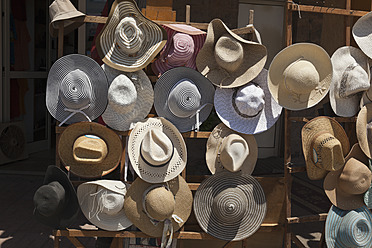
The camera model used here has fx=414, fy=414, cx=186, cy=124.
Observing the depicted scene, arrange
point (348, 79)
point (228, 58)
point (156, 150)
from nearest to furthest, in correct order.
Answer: point (156, 150) → point (228, 58) → point (348, 79)

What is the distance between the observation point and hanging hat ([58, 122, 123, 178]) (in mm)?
2938

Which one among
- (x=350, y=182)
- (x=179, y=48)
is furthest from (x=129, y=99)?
(x=350, y=182)

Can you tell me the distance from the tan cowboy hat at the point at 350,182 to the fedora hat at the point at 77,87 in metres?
1.85

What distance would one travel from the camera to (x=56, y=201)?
2.90m

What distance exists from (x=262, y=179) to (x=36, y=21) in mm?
5399

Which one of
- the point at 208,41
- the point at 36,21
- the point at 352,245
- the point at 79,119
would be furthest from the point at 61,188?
the point at 36,21

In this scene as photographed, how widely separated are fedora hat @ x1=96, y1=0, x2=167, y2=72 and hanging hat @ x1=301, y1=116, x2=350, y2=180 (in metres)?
1.30

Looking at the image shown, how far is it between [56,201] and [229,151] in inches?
49.9

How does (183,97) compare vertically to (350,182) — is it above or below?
above

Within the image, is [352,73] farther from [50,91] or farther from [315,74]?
[50,91]

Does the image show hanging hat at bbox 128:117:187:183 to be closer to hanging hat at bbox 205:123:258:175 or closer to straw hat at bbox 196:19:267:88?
hanging hat at bbox 205:123:258:175

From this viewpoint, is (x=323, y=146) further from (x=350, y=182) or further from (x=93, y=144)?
(x=93, y=144)

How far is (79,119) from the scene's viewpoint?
305 centimetres

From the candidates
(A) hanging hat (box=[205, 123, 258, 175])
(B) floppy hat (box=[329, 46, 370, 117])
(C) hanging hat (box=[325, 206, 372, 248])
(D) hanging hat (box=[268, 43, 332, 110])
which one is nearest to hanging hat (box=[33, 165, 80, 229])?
(A) hanging hat (box=[205, 123, 258, 175])
